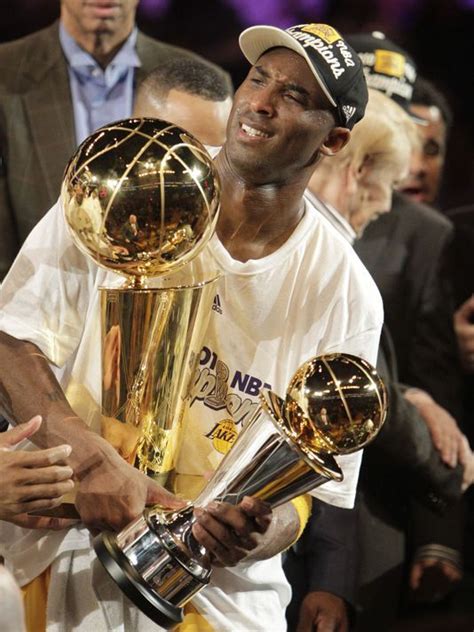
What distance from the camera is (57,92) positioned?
288 cm

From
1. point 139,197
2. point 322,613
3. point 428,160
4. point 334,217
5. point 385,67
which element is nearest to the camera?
point 139,197

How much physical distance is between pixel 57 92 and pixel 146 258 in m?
1.32

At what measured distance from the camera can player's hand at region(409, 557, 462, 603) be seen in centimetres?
288

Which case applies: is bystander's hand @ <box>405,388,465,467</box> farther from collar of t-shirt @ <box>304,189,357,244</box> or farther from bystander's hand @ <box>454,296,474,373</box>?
collar of t-shirt @ <box>304,189,357,244</box>

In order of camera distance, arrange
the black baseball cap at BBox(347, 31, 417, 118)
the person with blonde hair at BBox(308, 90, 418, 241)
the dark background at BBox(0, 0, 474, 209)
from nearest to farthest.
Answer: the person with blonde hair at BBox(308, 90, 418, 241) < the black baseball cap at BBox(347, 31, 417, 118) < the dark background at BBox(0, 0, 474, 209)

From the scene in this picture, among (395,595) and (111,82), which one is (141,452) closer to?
(395,595)

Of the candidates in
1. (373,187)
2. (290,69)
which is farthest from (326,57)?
(373,187)

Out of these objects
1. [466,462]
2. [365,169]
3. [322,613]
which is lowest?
[322,613]

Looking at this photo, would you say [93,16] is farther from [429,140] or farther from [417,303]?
[429,140]

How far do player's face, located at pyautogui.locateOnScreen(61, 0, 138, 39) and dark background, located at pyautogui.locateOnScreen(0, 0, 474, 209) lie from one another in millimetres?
361

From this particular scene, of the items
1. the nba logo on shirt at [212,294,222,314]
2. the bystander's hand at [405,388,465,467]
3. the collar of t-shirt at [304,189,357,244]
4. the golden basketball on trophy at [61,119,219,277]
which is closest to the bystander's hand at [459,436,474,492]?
the bystander's hand at [405,388,465,467]

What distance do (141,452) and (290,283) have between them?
34 centimetres

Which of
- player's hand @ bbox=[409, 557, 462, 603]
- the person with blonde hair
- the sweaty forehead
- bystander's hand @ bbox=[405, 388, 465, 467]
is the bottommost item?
player's hand @ bbox=[409, 557, 462, 603]

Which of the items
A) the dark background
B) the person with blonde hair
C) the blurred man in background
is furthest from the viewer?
the blurred man in background
